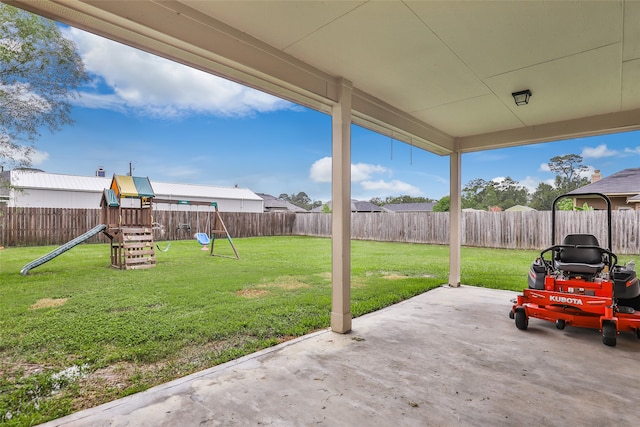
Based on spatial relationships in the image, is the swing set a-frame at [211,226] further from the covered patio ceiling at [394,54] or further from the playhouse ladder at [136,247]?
the covered patio ceiling at [394,54]

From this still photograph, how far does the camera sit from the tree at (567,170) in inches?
468

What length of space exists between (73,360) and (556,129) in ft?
19.7

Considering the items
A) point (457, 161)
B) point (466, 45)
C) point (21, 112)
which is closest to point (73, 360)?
point (466, 45)

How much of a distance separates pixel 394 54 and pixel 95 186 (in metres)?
8.59

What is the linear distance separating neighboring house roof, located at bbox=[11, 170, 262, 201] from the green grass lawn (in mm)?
1477

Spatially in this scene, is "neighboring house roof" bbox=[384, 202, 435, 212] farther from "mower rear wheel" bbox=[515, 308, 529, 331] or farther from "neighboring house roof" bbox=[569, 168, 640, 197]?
"mower rear wheel" bbox=[515, 308, 529, 331]

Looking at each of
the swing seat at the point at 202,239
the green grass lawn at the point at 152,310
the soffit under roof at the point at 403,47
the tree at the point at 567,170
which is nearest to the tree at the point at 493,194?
the tree at the point at 567,170

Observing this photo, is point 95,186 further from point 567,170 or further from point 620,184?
point 567,170

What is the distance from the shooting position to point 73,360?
8.25 feet

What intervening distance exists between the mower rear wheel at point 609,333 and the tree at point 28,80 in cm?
766

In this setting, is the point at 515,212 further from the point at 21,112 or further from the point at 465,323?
the point at 21,112

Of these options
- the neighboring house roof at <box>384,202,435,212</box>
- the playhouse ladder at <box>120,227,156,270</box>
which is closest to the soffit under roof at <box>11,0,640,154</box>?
the playhouse ladder at <box>120,227,156,270</box>

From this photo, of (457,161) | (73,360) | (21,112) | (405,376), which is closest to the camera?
(405,376)

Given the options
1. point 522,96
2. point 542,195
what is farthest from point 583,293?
point 542,195
